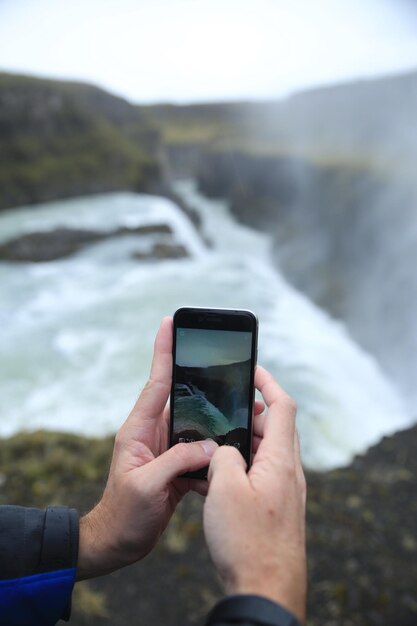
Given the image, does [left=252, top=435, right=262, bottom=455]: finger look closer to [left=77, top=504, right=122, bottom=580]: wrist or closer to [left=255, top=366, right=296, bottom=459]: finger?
[left=255, top=366, right=296, bottom=459]: finger

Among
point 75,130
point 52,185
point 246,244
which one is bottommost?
point 246,244

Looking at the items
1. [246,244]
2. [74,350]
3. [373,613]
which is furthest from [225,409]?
[246,244]

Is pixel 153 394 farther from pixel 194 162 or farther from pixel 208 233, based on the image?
pixel 194 162

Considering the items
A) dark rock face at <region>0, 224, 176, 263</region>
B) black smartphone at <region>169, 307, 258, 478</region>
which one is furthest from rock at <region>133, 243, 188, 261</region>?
black smartphone at <region>169, 307, 258, 478</region>

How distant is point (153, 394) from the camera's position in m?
1.80

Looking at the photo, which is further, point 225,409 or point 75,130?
point 75,130

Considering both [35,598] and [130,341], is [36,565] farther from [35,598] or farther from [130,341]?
[130,341]

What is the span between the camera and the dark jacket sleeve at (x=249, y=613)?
109 cm

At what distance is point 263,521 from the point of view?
1304 mm

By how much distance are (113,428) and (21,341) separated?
6.25 meters

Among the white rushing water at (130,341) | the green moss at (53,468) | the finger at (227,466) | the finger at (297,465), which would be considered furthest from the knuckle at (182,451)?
the white rushing water at (130,341)

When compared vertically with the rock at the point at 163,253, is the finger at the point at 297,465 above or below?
above

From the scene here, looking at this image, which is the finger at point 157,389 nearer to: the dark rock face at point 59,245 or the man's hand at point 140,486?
the man's hand at point 140,486

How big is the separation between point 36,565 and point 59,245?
2397 cm
